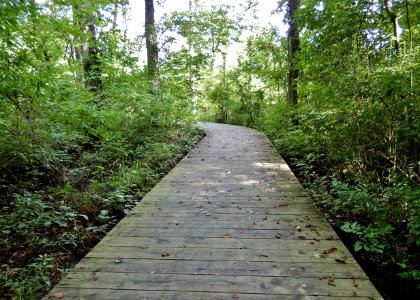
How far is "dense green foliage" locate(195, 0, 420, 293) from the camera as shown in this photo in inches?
118

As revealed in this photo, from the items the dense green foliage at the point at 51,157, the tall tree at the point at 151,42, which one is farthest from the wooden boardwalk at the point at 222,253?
the tall tree at the point at 151,42

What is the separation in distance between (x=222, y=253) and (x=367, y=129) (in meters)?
3.15

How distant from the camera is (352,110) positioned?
4.66 m

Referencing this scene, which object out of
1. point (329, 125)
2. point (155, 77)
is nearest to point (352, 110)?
point (329, 125)

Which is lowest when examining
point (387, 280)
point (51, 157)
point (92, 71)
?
point (387, 280)

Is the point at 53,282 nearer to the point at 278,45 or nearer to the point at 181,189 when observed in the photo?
the point at 181,189

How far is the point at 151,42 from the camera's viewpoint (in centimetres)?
1268

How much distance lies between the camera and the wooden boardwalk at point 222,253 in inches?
87.9

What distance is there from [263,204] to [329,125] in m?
2.43

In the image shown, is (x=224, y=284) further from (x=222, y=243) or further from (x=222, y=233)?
(x=222, y=233)

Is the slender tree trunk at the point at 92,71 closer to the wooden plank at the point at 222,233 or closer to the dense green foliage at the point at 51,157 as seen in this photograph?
the dense green foliage at the point at 51,157

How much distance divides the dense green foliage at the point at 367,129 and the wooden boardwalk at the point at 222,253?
473 mm

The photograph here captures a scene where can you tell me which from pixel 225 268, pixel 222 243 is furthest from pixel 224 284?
pixel 222 243

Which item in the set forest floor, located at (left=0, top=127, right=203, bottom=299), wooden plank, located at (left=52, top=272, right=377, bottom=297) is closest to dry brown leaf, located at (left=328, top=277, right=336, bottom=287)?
wooden plank, located at (left=52, top=272, right=377, bottom=297)
